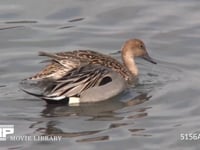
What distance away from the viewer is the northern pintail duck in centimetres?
1084

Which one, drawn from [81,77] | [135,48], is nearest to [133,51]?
[135,48]

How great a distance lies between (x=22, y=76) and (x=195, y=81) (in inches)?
86.0

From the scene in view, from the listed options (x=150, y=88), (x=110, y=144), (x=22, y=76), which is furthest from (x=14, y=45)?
(x=110, y=144)

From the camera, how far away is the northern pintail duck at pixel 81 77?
10844 millimetres

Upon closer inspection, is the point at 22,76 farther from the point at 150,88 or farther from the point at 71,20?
the point at 71,20

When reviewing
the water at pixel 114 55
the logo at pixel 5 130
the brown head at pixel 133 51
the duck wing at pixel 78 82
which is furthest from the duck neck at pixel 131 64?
the logo at pixel 5 130

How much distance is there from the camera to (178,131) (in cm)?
973

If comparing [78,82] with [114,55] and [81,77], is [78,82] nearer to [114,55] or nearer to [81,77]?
[81,77]

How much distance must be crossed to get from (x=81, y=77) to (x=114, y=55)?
1706 mm

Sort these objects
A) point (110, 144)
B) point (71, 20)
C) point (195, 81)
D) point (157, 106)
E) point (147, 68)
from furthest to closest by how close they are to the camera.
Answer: point (71, 20)
point (147, 68)
point (195, 81)
point (157, 106)
point (110, 144)

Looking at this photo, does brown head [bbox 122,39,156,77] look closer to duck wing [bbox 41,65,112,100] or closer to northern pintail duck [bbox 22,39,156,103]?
northern pintail duck [bbox 22,39,156,103]

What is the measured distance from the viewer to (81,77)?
11016 mm

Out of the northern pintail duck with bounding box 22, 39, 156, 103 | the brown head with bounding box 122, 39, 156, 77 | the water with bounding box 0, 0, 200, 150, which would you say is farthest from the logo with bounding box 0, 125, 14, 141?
the brown head with bounding box 122, 39, 156, 77

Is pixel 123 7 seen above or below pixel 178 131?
above
